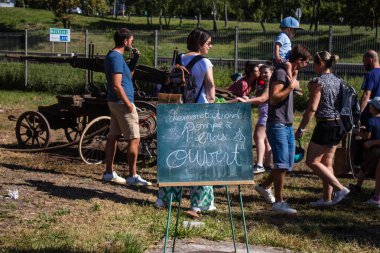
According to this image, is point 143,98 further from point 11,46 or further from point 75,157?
point 11,46

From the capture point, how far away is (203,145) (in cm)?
598

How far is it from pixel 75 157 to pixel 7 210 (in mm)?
3717

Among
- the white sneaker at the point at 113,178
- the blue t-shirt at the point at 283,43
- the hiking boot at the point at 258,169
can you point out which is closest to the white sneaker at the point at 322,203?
the hiking boot at the point at 258,169

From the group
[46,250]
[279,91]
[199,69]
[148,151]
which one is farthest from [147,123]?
[46,250]

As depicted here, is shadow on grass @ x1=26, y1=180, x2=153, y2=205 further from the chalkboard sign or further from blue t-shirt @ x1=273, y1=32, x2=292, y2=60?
blue t-shirt @ x1=273, y1=32, x2=292, y2=60

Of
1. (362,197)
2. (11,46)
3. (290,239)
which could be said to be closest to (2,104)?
(11,46)

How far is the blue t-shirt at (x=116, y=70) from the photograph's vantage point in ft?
28.1

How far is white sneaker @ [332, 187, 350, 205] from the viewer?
8.33 meters

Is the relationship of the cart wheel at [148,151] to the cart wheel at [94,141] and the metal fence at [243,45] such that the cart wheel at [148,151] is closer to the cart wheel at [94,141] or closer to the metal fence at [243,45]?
the cart wheel at [94,141]

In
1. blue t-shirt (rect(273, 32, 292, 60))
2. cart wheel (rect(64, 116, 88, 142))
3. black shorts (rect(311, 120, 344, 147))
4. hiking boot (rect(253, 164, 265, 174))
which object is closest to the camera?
black shorts (rect(311, 120, 344, 147))

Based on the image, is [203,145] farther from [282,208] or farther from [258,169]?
[258,169]

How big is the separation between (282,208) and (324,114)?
1.15 metres

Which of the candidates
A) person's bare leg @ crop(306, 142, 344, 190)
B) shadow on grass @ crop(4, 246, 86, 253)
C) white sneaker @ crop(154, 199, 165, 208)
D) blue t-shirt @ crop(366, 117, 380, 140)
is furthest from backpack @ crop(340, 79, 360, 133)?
shadow on grass @ crop(4, 246, 86, 253)

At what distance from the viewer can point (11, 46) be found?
2831cm
